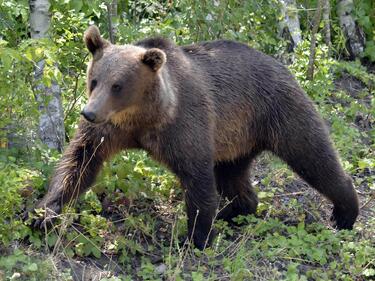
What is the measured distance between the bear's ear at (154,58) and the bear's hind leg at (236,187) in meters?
1.74

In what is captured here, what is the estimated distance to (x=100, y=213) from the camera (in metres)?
7.92

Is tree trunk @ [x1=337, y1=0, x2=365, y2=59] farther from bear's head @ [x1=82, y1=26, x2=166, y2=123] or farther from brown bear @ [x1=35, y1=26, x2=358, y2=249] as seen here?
bear's head @ [x1=82, y1=26, x2=166, y2=123]

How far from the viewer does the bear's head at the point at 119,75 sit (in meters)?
6.75

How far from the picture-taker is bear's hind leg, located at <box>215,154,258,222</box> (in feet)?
27.5

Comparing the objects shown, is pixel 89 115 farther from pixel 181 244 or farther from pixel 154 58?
pixel 181 244

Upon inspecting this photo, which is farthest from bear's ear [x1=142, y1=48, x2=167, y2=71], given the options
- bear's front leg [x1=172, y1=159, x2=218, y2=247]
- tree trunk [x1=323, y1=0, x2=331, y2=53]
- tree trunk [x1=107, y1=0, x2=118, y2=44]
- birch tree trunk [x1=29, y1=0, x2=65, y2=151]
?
tree trunk [x1=323, y1=0, x2=331, y2=53]

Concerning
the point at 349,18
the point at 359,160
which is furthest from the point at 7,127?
the point at 349,18

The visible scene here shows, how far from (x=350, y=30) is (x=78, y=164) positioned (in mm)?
6799

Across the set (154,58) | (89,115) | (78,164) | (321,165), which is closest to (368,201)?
(321,165)

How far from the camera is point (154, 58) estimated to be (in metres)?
6.87

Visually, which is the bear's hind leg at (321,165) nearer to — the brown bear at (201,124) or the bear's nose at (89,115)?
the brown bear at (201,124)

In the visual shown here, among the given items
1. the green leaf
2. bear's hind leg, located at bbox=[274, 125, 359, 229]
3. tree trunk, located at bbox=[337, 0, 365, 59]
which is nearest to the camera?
bear's hind leg, located at bbox=[274, 125, 359, 229]

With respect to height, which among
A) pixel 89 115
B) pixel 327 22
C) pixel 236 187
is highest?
pixel 89 115

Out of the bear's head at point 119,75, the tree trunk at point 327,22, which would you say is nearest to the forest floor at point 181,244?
the bear's head at point 119,75
